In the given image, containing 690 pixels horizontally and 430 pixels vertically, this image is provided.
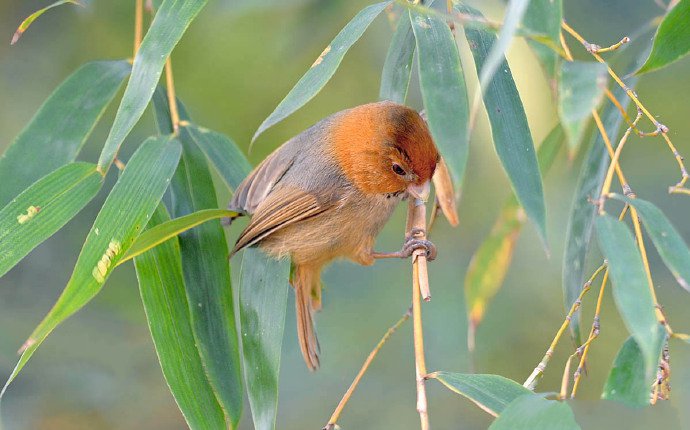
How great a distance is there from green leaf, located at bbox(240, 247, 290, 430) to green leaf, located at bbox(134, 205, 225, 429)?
10 cm

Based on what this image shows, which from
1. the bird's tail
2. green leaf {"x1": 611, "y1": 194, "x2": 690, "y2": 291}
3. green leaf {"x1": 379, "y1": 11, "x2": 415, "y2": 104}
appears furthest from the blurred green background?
green leaf {"x1": 611, "y1": 194, "x2": 690, "y2": 291}

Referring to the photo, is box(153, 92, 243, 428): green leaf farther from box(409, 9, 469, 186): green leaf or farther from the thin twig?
box(409, 9, 469, 186): green leaf

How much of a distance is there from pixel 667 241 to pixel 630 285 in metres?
0.17

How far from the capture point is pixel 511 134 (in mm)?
1570

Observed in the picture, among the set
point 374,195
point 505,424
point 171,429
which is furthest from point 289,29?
point 505,424

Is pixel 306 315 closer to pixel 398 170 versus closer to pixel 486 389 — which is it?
pixel 398 170

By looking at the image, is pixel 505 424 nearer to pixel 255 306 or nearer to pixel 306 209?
pixel 255 306

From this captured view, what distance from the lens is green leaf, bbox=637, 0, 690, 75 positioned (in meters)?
1.51

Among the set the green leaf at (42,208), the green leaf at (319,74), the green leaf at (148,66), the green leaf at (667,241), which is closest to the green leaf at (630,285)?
the green leaf at (667,241)

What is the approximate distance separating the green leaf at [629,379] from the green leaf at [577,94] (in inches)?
17.1

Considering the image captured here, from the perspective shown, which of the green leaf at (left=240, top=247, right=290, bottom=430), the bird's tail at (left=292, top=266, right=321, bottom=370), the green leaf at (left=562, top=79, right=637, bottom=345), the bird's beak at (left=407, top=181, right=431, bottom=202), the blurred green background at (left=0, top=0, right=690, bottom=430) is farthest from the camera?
the blurred green background at (left=0, top=0, right=690, bottom=430)

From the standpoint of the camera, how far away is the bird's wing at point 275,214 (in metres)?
2.02

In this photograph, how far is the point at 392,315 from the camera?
3.34 metres

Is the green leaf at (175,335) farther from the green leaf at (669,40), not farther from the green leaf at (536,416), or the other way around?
the green leaf at (669,40)
